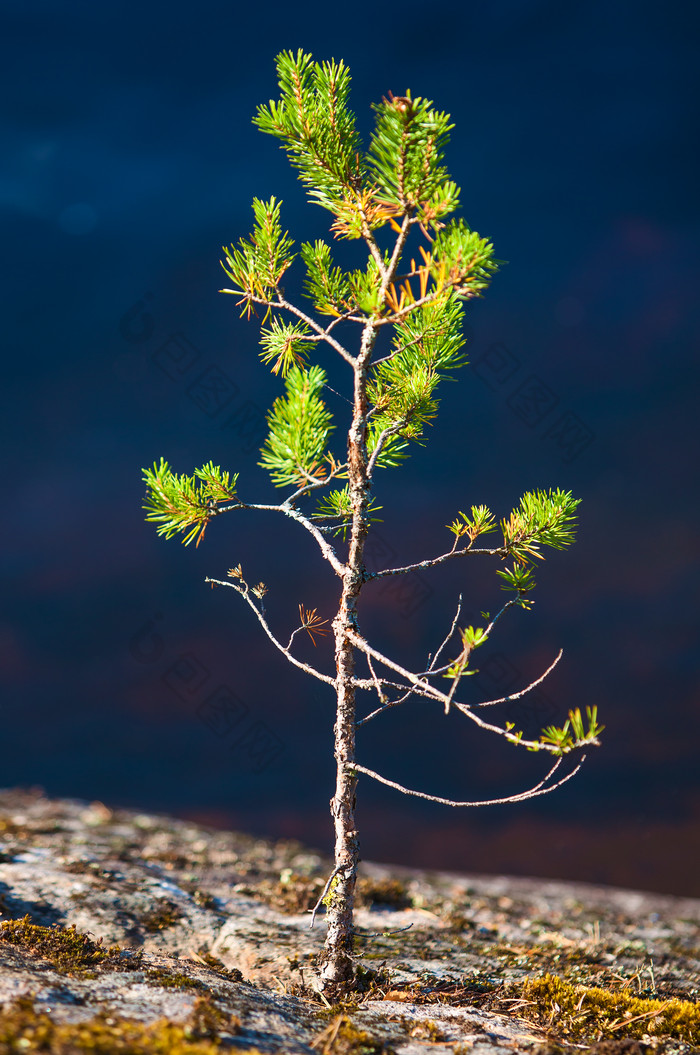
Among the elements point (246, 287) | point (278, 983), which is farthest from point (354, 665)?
point (246, 287)

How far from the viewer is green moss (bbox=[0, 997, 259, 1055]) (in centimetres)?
255

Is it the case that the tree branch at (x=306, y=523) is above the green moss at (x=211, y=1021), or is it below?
above

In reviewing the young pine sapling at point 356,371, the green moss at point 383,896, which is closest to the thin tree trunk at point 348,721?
the young pine sapling at point 356,371

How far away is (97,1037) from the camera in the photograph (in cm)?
267

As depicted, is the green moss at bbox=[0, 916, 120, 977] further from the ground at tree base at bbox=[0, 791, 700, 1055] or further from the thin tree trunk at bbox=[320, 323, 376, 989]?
the thin tree trunk at bbox=[320, 323, 376, 989]

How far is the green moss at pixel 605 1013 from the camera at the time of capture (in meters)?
3.81

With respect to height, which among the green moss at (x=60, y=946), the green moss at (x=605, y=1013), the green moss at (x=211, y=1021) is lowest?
the green moss at (x=60, y=946)

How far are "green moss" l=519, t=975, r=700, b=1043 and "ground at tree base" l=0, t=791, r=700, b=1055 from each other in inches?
0.4

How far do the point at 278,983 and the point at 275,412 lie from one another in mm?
3994

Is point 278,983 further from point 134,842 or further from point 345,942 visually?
point 134,842

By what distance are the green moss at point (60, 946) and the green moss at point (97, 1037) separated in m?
0.86

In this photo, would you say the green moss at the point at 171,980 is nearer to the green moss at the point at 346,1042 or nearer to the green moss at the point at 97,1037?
the green moss at the point at 97,1037

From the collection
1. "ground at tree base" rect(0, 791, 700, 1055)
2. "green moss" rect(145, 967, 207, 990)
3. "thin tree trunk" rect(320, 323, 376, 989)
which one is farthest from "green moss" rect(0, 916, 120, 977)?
"thin tree trunk" rect(320, 323, 376, 989)

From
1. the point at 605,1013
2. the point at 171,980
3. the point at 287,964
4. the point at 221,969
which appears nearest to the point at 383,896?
the point at 287,964
